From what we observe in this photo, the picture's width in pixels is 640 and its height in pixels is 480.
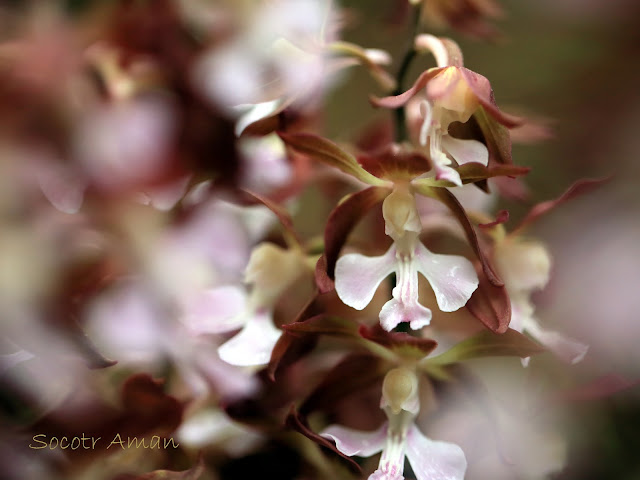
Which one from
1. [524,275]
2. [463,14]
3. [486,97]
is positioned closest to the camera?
[486,97]

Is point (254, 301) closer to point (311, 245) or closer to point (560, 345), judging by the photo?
point (311, 245)

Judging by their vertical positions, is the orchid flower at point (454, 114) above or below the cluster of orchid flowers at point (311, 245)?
above

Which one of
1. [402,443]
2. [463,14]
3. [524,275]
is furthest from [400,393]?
[463,14]

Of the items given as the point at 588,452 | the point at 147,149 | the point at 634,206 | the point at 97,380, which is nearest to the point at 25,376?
the point at 97,380

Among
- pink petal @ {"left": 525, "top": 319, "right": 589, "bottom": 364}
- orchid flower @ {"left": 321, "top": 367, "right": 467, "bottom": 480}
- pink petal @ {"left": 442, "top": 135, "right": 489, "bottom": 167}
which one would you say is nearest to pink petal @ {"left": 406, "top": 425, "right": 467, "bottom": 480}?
orchid flower @ {"left": 321, "top": 367, "right": 467, "bottom": 480}

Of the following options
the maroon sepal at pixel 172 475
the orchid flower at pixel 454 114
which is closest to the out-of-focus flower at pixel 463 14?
the orchid flower at pixel 454 114

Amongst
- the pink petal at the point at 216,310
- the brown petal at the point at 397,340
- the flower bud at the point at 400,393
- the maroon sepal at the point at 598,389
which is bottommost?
the maroon sepal at the point at 598,389

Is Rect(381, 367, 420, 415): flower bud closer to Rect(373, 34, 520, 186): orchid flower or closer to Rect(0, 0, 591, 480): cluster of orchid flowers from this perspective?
Rect(0, 0, 591, 480): cluster of orchid flowers

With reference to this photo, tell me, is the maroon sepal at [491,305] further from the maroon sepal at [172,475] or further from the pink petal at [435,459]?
the maroon sepal at [172,475]
